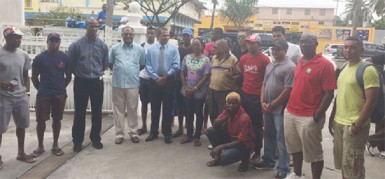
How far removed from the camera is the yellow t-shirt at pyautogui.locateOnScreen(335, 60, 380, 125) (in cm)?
333

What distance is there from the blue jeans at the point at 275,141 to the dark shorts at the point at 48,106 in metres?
2.75

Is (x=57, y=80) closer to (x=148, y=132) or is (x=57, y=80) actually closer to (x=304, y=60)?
(x=148, y=132)

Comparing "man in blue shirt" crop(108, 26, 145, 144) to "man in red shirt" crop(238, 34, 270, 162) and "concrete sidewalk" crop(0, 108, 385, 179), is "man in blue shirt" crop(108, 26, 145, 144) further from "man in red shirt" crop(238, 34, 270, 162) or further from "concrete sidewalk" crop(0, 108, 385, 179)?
"man in red shirt" crop(238, 34, 270, 162)

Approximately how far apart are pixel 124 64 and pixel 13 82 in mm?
1647

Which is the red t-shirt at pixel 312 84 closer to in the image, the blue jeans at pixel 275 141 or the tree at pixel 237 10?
the blue jeans at pixel 275 141

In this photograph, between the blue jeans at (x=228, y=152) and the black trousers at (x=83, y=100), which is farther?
the black trousers at (x=83, y=100)

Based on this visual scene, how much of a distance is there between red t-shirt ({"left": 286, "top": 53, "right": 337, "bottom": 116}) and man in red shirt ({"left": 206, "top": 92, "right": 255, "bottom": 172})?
84cm

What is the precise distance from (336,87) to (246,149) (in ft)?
4.66

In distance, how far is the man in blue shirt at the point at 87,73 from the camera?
5.29m

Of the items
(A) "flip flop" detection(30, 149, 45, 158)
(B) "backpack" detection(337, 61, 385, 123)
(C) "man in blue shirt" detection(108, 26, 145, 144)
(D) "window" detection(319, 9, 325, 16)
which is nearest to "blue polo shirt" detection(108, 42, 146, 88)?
(C) "man in blue shirt" detection(108, 26, 145, 144)

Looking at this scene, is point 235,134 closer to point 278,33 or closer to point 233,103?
point 233,103

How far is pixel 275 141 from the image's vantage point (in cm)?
479

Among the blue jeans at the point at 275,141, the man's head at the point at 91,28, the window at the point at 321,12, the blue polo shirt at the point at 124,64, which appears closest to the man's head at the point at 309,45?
the blue jeans at the point at 275,141

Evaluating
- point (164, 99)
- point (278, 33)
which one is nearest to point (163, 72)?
point (164, 99)
